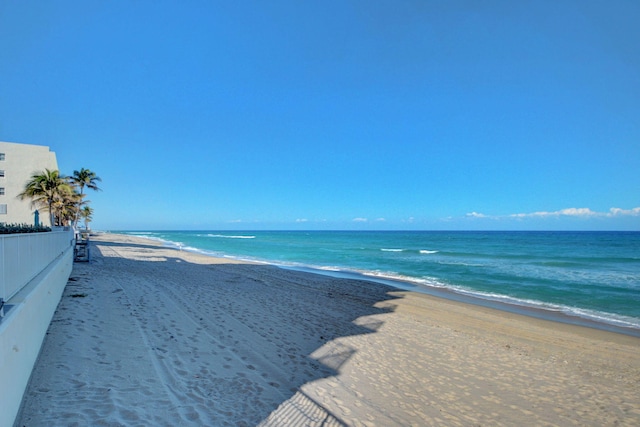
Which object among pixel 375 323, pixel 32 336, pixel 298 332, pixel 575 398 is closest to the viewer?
pixel 32 336

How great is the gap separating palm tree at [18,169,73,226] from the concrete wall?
1159 inches

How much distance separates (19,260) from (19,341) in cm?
129

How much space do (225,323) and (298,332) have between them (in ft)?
5.30

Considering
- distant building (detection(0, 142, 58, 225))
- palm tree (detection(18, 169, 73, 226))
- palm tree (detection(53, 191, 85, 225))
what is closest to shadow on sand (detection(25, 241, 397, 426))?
palm tree (detection(18, 169, 73, 226))

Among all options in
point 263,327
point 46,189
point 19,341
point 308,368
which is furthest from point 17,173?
point 308,368

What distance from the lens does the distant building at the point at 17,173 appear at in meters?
29.5

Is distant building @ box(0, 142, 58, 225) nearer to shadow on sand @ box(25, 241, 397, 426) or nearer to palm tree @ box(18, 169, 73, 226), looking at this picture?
palm tree @ box(18, 169, 73, 226)

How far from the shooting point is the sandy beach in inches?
149

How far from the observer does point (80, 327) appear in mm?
5777

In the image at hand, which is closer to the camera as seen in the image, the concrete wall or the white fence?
the concrete wall

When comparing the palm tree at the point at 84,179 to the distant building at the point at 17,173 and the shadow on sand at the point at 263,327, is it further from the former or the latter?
the shadow on sand at the point at 263,327

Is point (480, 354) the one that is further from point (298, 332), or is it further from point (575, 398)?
point (298, 332)

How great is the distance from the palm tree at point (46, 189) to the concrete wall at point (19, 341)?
2944 cm

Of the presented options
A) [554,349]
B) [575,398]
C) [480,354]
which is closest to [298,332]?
[480,354]
